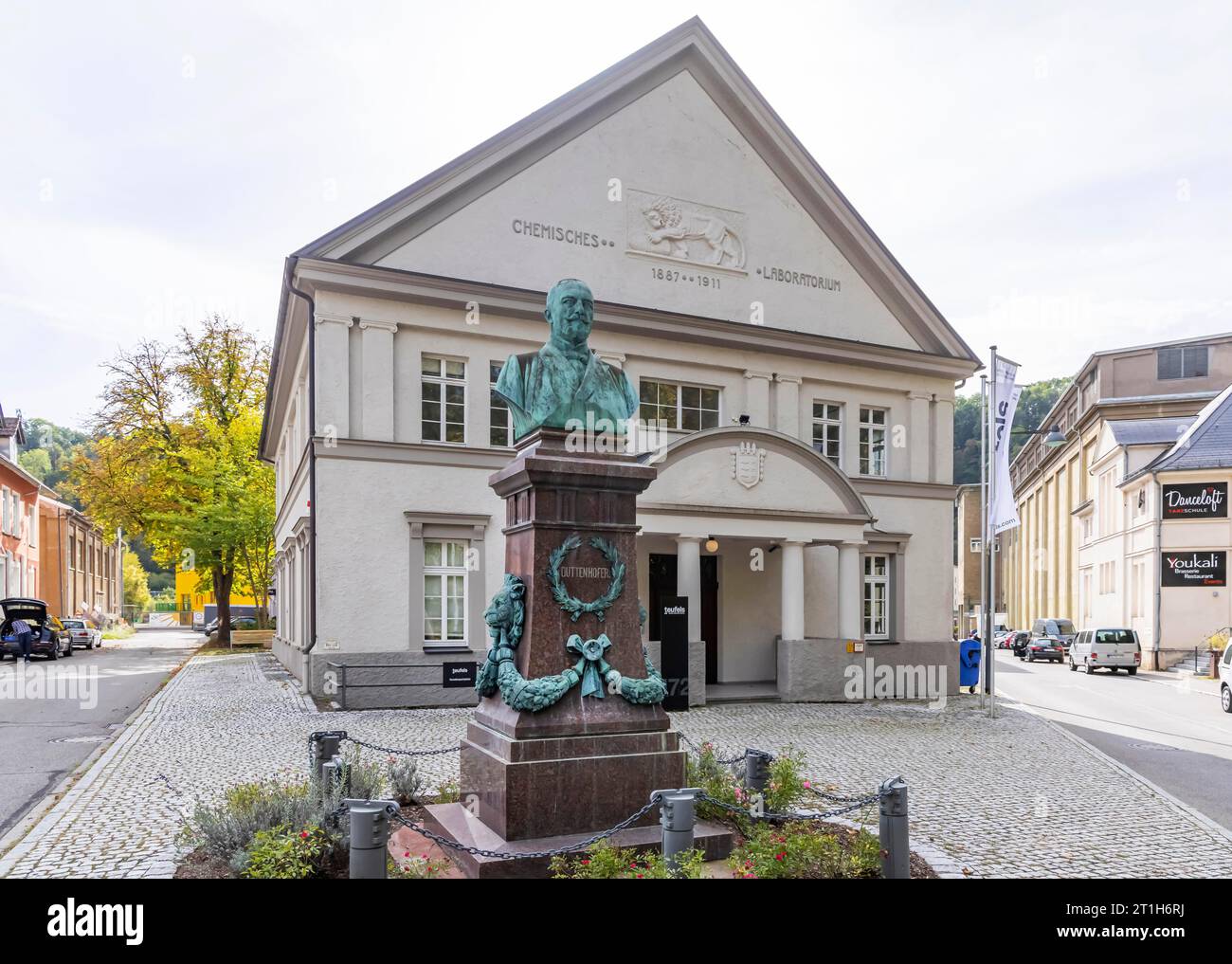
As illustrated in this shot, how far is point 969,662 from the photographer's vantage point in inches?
853

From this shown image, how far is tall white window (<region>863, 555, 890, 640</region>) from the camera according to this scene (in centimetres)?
2083

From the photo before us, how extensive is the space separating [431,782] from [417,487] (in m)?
8.05

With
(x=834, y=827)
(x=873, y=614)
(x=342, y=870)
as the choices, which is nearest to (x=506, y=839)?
(x=342, y=870)

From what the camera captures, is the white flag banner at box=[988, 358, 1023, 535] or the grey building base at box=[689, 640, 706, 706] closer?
the grey building base at box=[689, 640, 706, 706]

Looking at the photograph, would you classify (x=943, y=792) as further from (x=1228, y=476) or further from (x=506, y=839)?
(x=1228, y=476)

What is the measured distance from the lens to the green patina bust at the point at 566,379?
761cm

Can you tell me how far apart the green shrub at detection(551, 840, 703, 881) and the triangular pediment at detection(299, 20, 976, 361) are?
12884 millimetres

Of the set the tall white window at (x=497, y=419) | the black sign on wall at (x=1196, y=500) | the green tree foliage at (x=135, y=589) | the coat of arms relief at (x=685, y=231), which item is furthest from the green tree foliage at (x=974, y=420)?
the green tree foliage at (x=135, y=589)

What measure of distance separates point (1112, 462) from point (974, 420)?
3393cm

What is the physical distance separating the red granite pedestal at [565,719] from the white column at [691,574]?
29.7ft

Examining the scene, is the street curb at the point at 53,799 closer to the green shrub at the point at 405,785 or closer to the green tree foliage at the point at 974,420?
the green shrub at the point at 405,785

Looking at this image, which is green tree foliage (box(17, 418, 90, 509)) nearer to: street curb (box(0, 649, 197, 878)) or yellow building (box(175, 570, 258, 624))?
yellow building (box(175, 570, 258, 624))

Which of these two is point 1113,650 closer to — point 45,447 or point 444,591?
point 444,591

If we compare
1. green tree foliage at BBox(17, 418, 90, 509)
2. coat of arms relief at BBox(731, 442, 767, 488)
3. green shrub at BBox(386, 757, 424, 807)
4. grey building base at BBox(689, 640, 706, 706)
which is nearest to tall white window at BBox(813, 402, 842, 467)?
coat of arms relief at BBox(731, 442, 767, 488)
